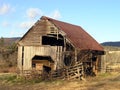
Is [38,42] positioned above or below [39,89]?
above

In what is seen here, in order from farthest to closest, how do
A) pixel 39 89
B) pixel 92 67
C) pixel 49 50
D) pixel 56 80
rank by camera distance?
pixel 92 67 < pixel 49 50 < pixel 56 80 < pixel 39 89

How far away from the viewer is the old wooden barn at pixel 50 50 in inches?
1320

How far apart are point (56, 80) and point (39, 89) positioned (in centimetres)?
466

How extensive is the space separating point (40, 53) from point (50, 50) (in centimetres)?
130

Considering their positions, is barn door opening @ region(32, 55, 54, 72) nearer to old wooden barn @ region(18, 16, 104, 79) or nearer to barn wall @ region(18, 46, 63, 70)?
old wooden barn @ region(18, 16, 104, 79)

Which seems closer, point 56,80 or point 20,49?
point 56,80

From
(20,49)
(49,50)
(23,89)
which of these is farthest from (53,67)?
(23,89)

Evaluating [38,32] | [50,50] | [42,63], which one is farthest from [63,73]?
[38,32]

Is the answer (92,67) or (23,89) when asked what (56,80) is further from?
(92,67)

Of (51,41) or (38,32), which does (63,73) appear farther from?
(51,41)

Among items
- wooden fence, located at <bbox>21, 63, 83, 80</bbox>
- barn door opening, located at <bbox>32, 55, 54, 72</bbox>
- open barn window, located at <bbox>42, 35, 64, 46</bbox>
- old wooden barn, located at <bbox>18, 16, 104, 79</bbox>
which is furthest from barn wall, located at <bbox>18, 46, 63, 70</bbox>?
open barn window, located at <bbox>42, 35, 64, 46</bbox>

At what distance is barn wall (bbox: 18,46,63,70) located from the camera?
33.5m

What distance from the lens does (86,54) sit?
34750 millimetres

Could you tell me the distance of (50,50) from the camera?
34094 mm
